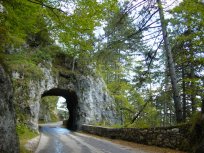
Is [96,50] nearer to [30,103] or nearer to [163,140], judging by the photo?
[163,140]

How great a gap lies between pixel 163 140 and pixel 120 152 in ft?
7.89

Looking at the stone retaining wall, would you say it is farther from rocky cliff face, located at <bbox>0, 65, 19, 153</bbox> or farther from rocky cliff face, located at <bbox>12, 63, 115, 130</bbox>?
rocky cliff face, located at <bbox>12, 63, 115, 130</bbox>

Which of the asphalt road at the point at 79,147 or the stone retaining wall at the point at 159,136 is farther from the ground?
the stone retaining wall at the point at 159,136

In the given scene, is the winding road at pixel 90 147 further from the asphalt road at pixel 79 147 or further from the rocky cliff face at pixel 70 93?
the rocky cliff face at pixel 70 93

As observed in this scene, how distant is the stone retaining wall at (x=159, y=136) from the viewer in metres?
9.69

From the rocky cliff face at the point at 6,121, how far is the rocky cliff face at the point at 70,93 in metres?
11.1

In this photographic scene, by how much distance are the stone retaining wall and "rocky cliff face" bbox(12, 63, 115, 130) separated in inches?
283

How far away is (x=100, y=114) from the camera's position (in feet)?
92.0

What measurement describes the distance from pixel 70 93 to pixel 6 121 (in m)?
20.3

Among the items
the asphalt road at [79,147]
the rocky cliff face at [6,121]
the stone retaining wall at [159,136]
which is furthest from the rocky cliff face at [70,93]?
the rocky cliff face at [6,121]

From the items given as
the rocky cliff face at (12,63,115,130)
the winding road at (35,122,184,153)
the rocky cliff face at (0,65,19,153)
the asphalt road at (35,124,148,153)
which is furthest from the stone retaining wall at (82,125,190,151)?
the rocky cliff face at (12,63,115,130)

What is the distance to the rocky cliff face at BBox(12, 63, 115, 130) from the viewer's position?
18.7 meters

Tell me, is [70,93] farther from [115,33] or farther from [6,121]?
[6,121]

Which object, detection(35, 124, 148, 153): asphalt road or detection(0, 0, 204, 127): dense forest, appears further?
detection(35, 124, 148, 153): asphalt road
